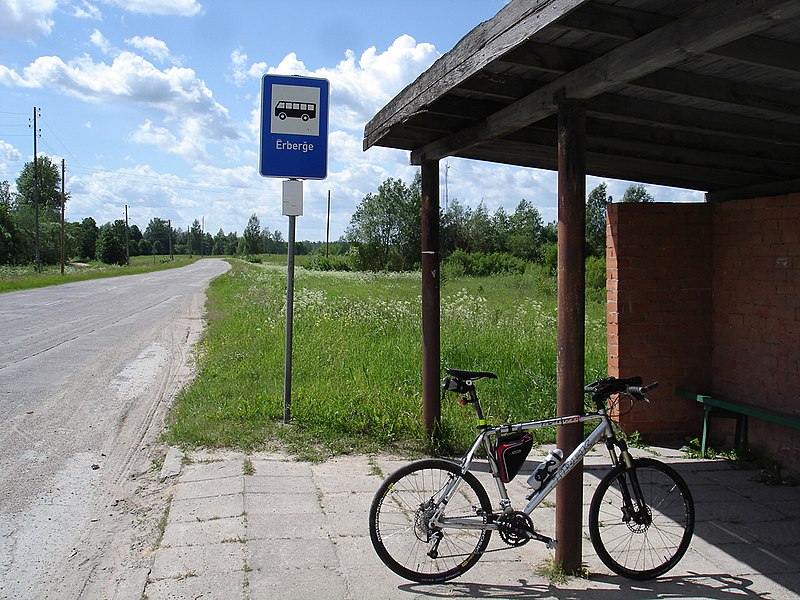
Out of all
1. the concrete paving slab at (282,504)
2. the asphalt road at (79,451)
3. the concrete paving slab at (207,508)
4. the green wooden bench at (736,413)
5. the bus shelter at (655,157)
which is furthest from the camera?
the green wooden bench at (736,413)

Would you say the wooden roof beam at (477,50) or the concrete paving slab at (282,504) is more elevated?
the wooden roof beam at (477,50)

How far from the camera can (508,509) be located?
12.3 feet

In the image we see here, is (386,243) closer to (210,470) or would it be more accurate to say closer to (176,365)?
(176,365)

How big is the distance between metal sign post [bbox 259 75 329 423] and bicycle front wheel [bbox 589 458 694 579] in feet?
12.4

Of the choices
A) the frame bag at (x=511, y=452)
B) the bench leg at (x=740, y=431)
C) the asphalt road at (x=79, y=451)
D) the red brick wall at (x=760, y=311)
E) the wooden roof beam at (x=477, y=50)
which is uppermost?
the wooden roof beam at (x=477, y=50)

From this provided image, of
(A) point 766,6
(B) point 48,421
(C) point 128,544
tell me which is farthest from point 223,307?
(A) point 766,6

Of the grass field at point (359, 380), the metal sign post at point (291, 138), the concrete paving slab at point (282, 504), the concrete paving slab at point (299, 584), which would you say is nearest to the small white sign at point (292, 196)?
the metal sign post at point (291, 138)

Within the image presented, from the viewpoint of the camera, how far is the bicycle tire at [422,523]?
3.72 metres

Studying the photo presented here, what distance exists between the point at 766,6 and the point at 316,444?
4.83 meters

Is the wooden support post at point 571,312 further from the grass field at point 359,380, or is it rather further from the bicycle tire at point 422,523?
the grass field at point 359,380

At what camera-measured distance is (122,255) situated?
3967 inches

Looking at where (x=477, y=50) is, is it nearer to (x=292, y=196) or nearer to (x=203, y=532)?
(x=203, y=532)

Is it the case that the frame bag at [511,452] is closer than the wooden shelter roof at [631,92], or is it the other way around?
the wooden shelter roof at [631,92]

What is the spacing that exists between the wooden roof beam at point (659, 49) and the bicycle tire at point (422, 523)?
212 cm
